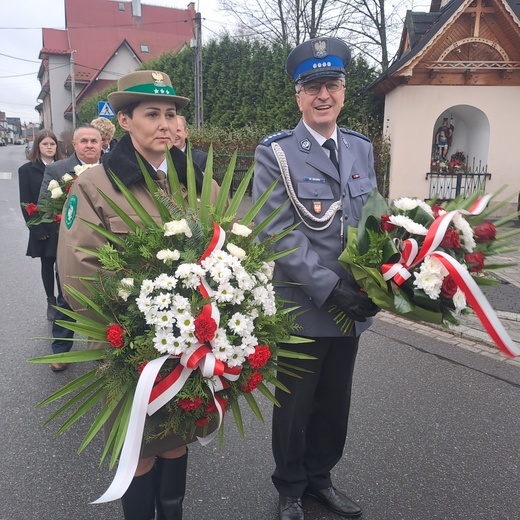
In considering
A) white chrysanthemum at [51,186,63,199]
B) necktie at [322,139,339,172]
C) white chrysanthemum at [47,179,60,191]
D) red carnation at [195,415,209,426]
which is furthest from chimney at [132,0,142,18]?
red carnation at [195,415,209,426]

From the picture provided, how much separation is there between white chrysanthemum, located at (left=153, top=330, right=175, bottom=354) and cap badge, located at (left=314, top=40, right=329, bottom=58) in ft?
4.59

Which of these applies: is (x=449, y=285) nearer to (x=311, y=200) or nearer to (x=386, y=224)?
(x=386, y=224)

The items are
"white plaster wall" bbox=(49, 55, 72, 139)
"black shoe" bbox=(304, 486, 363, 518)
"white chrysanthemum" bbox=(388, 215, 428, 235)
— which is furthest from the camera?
"white plaster wall" bbox=(49, 55, 72, 139)

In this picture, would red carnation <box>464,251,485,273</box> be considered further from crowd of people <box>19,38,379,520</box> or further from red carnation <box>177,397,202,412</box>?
red carnation <box>177,397,202,412</box>

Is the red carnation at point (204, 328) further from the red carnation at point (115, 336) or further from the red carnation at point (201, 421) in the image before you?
the red carnation at point (201, 421)

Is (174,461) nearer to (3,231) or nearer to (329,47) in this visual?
(329,47)

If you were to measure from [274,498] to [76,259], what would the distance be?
1651 millimetres

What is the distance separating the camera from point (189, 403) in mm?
1609

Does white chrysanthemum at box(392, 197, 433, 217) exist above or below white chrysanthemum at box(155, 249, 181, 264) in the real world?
above

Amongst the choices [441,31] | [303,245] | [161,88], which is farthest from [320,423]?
[441,31]

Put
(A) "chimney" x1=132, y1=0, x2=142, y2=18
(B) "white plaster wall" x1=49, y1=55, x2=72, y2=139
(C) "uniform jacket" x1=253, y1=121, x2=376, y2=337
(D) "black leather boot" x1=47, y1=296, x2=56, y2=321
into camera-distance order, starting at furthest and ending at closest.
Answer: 1. (A) "chimney" x1=132, y1=0, x2=142, y2=18
2. (B) "white plaster wall" x1=49, y1=55, x2=72, y2=139
3. (D) "black leather boot" x1=47, y1=296, x2=56, y2=321
4. (C) "uniform jacket" x1=253, y1=121, x2=376, y2=337

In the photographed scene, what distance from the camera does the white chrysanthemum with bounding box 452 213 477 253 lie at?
188 cm

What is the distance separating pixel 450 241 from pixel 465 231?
0.09 m

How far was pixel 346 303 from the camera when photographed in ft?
6.97
